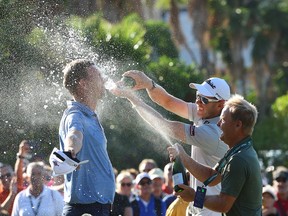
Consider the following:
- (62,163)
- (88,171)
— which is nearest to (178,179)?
(62,163)

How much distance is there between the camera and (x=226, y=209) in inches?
294

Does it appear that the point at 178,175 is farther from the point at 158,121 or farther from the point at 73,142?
the point at 158,121

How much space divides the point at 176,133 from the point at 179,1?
31705 millimetres

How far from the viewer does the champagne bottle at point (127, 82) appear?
9.57 m

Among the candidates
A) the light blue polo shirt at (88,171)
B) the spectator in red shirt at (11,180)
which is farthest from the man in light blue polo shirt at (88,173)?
the spectator in red shirt at (11,180)

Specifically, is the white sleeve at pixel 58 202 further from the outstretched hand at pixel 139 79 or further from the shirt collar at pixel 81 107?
the shirt collar at pixel 81 107

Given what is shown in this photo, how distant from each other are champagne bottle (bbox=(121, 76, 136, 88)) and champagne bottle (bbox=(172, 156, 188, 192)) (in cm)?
182

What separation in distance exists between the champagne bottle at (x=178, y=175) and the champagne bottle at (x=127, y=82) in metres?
1.82

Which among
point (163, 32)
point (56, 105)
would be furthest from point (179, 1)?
point (56, 105)

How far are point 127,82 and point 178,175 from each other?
2.10 m

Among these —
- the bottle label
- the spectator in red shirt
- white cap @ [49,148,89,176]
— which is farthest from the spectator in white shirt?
the bottle label

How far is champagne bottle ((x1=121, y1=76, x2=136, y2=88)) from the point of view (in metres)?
9.57

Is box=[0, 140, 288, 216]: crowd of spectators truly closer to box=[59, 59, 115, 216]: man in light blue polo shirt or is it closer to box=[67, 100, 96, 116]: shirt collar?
box=[59, 59, 115, 216]: man in light blue polo shirt

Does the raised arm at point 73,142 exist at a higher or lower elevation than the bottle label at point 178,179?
higher
